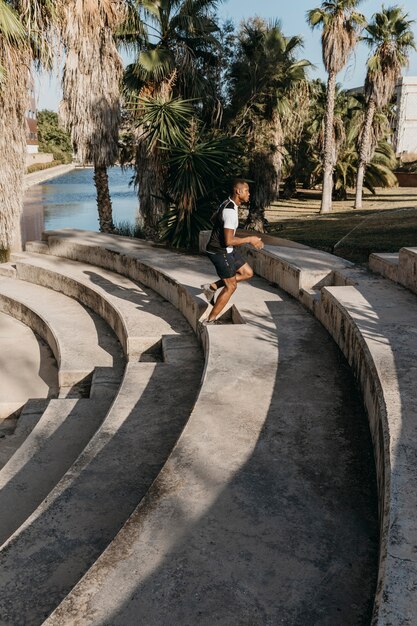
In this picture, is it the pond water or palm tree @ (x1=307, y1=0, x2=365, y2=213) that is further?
palm tree @ (x1=307, y1=0, x2=365, y2=213)

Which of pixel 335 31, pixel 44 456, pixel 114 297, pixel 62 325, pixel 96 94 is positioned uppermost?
pixel 335 31

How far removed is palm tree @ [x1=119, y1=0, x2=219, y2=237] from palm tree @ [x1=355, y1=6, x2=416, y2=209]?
12894mm

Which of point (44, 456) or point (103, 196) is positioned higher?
point (103, 196)

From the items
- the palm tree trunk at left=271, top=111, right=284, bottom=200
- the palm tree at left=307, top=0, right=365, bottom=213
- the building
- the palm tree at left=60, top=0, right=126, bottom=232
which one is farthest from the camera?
the building

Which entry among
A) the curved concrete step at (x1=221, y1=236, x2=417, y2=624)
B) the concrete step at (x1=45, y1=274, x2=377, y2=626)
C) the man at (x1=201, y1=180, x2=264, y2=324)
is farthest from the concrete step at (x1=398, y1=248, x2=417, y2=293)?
the concrete step at (x1=45, y1=274, x2=377, y2=626)

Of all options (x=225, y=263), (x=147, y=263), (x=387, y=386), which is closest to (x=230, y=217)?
(x=225, y=263)

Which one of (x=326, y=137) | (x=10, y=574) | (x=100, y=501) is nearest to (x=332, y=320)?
(x=100, y=501)

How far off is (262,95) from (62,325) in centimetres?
1125

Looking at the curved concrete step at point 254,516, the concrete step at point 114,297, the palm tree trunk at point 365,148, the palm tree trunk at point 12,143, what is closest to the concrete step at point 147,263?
the concrete step at point 114,297

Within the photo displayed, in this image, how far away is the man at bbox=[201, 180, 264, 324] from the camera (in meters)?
5.83

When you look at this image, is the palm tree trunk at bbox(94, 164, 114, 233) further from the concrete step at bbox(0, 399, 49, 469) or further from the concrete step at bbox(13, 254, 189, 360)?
the concrete step at bbox(0, 399, 49, 469)

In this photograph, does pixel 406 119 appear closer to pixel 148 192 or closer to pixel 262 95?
pixel 262 95

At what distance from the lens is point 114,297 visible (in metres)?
8.66

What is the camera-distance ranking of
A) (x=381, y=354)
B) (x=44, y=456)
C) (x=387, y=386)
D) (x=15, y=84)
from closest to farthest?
(x=387, y=386) → (x=381, y=354) → (x=44, y=456) → (x=15, y=84)
